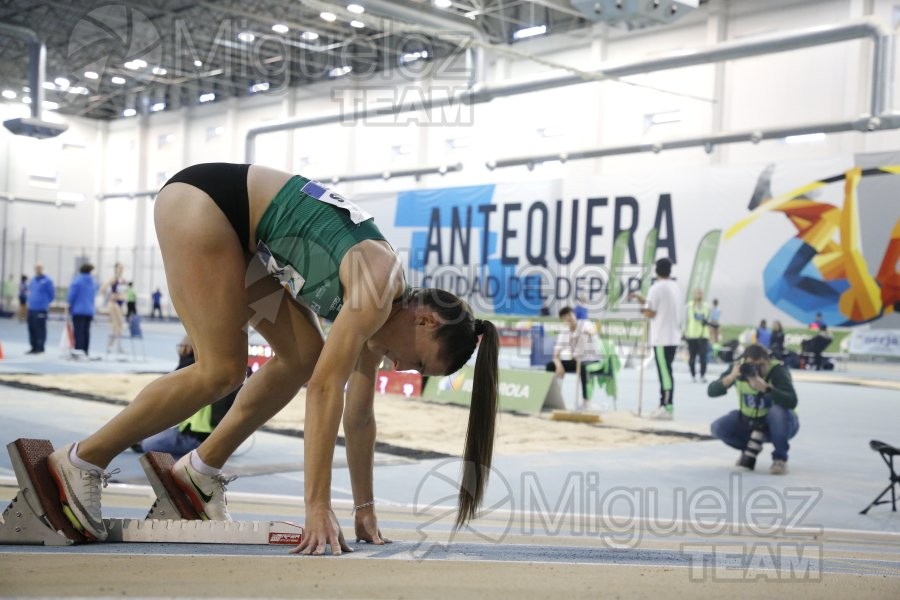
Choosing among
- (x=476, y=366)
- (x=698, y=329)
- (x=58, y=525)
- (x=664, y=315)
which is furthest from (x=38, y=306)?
(x=476, y=366)

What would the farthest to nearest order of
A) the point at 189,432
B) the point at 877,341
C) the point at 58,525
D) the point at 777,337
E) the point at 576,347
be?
the point at 777,337
the point at 877,341
the point at 576,347
the point at 189,432
the point at 58,525

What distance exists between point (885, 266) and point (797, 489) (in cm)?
784

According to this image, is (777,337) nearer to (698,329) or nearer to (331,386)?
(698,329)

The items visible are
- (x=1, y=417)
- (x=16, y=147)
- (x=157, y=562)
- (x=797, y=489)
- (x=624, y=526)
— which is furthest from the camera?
→ (x=16, y=147)

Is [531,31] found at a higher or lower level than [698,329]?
higher

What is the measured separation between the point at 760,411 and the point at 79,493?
4434 mm

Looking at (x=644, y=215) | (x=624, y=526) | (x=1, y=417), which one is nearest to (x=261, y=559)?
(x=624, y=526)

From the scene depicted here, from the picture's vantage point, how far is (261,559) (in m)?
1.79

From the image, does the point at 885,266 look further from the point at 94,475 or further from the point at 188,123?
the point at 188,123

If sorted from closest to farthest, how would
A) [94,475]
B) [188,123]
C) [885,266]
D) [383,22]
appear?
[94,475] < [383,22] < [885,266] < [188,123]

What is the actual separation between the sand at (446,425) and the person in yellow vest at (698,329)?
4.00 m

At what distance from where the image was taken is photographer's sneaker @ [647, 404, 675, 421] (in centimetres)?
838

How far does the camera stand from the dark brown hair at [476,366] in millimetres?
2195

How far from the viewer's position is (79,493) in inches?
85.3
